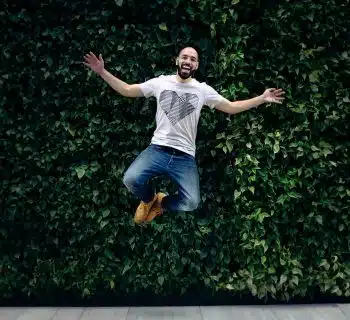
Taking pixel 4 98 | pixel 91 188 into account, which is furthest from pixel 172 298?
pixel 4 98

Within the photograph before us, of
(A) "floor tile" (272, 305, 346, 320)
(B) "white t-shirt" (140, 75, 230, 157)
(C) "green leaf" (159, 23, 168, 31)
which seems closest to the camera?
(B) "white t-shirt" (140, 75, 230, 157)

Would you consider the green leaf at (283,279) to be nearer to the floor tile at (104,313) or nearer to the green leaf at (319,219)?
the green leaf at (319,219)

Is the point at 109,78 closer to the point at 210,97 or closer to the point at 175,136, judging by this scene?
the point at 175,136

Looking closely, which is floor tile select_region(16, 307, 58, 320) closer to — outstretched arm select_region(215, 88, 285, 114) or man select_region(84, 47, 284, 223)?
man select_region(84, 47, 284, 223)

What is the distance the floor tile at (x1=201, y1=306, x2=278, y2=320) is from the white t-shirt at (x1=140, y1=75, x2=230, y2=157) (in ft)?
4.74

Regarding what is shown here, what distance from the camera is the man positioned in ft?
16.0

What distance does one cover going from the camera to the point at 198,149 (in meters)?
5.77

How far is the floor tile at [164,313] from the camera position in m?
5.51

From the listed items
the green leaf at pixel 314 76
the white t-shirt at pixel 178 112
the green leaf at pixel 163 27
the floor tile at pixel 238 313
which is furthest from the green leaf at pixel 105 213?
the green leaf at pixel 314 76

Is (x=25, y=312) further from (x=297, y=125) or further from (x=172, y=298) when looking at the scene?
(x=297, y=125)

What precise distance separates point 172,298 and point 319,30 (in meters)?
2.62

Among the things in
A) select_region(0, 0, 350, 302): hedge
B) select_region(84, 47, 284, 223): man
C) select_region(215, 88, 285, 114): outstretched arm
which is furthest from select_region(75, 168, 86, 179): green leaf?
select_region(215, 88, 285, 114): outstretched arm

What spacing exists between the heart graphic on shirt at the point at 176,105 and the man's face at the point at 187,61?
16 centimetres

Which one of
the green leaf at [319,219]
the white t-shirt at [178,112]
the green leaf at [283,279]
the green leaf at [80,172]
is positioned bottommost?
the green leaf at [283,279]
